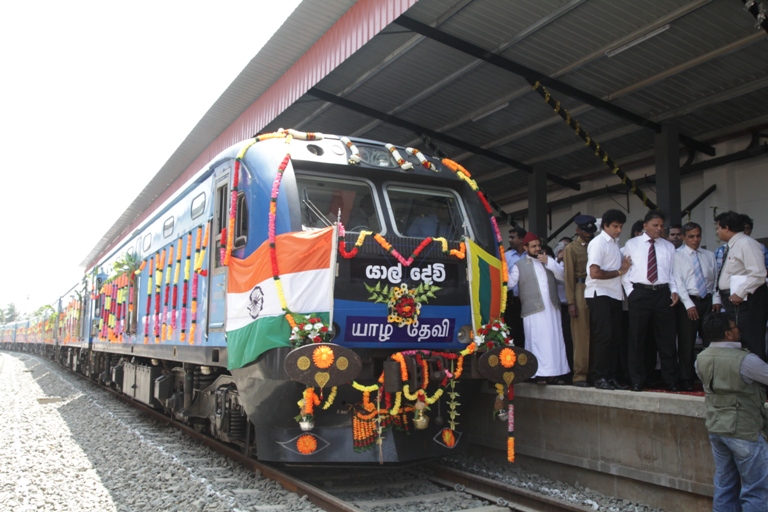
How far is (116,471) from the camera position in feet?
23.3

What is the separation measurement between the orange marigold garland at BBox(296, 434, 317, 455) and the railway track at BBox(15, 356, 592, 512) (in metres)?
0.31

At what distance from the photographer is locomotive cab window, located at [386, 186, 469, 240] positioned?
6.33m

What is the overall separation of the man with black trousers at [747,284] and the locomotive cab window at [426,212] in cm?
238

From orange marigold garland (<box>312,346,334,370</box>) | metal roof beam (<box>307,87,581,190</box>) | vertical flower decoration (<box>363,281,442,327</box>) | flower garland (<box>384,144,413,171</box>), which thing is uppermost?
metal roof beam (<box>307,87,581,190</box>)

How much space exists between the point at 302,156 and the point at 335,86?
19.4 ft

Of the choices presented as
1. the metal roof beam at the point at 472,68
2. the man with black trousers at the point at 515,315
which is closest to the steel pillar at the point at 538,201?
the metal roof beam at the point at 472,68

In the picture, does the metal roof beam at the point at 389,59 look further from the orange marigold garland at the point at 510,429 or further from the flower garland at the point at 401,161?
the orange marigold garland at the point at 510,429

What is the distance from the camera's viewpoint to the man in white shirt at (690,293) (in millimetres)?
6531

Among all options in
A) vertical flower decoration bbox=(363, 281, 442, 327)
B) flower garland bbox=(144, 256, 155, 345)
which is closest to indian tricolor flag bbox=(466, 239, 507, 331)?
vertical flower decoration bbox=(363, 281, 442, 327)

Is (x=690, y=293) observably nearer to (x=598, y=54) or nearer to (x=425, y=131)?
(x=598, y=54)

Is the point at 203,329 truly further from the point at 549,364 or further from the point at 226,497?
the point at 549,364

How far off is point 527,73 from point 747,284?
5600 mm

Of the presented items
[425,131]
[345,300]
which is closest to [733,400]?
[345,300]

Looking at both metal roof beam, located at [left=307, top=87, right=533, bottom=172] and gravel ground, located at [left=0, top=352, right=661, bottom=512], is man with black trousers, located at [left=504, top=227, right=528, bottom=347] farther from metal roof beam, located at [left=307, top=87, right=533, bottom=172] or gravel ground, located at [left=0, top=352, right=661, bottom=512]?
metal roof beam, located at [left=307, top=87, right=533, bottom=172]
